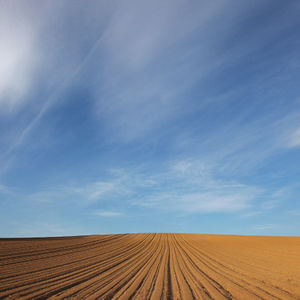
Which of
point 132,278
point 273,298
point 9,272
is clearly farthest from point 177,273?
point 9,272

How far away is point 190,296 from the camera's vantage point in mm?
5695

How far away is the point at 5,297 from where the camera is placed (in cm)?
541

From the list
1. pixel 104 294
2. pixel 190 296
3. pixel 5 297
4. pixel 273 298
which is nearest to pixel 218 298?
pixel 190 296

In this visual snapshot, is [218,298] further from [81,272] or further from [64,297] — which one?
[81,272]

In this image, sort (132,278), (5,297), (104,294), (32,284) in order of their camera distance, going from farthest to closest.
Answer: (132,278) < (32,284) < (104,294) < (5,297)

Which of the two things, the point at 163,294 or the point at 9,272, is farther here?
the point at 9,272

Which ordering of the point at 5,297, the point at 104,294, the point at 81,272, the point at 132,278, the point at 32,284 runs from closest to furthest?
1. the point at 5,297
2. the point at 104,294
3. the point at 32,284
4. the point at 132,278
5. the point at 81,272

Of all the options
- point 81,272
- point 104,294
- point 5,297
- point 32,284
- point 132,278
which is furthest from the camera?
point 81,272

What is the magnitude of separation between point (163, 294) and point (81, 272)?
4.23m

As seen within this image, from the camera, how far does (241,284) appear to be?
22.6ft

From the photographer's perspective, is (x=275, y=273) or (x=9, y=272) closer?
(x=9, y=272)

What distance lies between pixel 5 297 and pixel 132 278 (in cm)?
393

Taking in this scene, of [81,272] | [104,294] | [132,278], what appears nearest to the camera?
[104,294]

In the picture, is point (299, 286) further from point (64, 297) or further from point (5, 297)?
point (5, 297)
